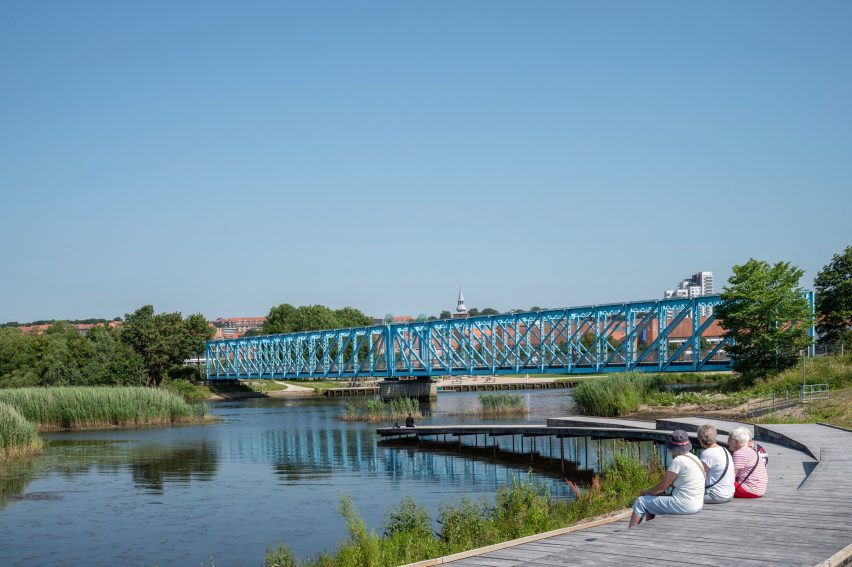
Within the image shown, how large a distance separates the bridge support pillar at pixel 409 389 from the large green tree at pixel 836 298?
4132 centimetres

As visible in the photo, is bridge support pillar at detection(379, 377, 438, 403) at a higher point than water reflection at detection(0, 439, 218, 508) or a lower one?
lower

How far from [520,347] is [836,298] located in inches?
1087

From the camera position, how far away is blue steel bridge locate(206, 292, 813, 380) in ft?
210

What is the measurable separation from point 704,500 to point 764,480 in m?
1.31

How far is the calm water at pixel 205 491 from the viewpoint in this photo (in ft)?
76.9

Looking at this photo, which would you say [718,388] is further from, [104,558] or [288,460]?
[104,558]

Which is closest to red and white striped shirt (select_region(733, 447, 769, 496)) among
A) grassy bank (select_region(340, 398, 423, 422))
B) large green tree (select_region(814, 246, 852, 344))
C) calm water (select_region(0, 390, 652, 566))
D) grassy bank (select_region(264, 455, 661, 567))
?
grassy bank (select_region(264, 455, 661, 567))

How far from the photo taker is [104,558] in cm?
2233

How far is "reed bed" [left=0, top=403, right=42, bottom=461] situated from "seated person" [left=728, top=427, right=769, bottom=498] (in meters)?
34.1

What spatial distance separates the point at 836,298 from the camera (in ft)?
213

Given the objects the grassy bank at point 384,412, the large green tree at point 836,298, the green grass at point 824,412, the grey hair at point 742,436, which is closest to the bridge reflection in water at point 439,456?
the green grass at point 824,412

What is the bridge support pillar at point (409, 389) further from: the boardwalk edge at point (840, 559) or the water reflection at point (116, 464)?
the boardwalk edge at point (840, 559)

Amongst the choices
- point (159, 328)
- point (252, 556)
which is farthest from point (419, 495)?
point (159, 328)

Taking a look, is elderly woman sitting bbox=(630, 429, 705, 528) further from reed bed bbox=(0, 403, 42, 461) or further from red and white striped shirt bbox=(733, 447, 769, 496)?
reed bed bbox=(0, 403, 42, 461)
